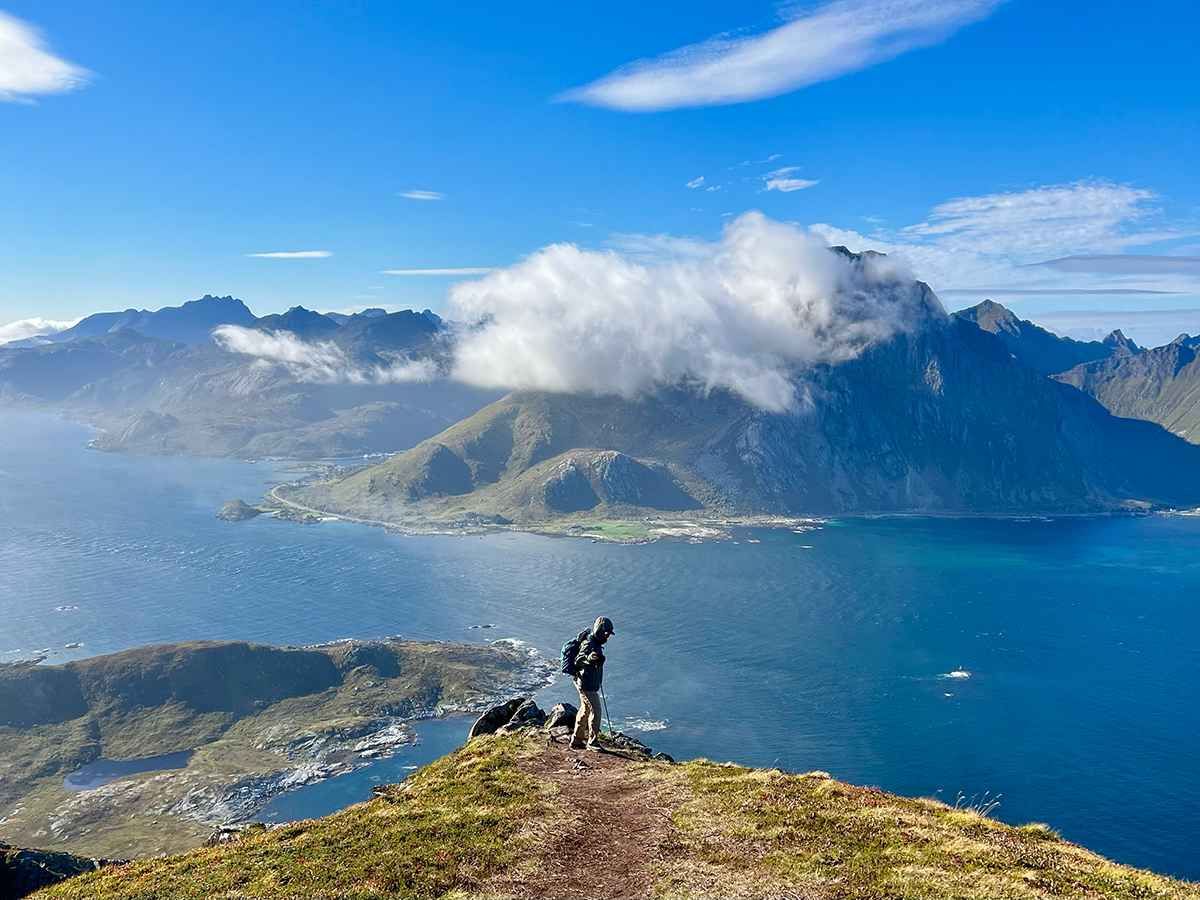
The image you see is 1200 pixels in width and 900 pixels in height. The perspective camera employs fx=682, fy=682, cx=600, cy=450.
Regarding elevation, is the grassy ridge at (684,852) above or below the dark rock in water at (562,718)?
above

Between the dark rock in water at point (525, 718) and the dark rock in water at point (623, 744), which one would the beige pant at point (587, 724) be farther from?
the dark rock in water at point (525, 718)

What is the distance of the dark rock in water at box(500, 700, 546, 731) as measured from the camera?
3972 centimetres

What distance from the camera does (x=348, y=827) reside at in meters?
24.9

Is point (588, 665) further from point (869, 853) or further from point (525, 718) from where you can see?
point (869, 853)

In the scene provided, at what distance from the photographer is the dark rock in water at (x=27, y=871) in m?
26.6

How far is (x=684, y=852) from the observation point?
72.0 feet

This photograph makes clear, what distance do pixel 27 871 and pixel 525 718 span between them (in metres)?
23.2

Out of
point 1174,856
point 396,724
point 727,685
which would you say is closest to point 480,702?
point 396,724

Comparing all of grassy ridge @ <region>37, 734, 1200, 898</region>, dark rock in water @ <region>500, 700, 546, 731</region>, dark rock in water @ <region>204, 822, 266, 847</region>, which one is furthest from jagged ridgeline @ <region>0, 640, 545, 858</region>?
grassy ridge @ <region>37, 734, 1200, 898</region>

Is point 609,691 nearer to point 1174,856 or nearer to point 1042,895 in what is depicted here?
point 1174,856

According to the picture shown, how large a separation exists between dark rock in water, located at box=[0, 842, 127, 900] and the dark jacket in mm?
20460

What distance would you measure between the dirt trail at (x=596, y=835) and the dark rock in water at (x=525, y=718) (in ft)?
27.2

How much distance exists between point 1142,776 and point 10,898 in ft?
576

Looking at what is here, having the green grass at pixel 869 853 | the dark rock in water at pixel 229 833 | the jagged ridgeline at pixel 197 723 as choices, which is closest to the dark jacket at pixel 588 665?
the green grass at pixel 869 853
